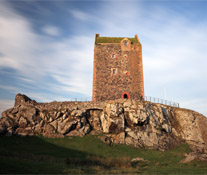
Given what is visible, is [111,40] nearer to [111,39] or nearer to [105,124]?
[111,39]

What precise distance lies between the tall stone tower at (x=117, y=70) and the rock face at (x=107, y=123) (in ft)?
15.3

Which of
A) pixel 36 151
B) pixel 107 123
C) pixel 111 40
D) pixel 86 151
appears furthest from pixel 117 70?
pixel 36 151

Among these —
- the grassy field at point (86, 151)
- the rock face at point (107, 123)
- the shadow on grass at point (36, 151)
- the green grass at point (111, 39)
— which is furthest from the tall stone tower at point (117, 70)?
the shadow on grass at point (36, 151)

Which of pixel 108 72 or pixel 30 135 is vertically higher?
pixel 108 72

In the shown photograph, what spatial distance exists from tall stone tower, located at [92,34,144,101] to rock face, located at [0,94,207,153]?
→ 4.66 metres

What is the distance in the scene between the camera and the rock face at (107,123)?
3155 cm

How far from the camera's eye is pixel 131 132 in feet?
105

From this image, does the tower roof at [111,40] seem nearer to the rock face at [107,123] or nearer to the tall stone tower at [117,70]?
the tall stone tower at [117,70]

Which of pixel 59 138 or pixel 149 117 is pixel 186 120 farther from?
pixel 59 138

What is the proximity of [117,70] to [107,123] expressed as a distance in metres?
14.4

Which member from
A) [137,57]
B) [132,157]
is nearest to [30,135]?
[132,157]

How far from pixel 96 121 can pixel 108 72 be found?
12.6 metres

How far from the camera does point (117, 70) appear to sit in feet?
138

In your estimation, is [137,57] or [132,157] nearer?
[132,157]
